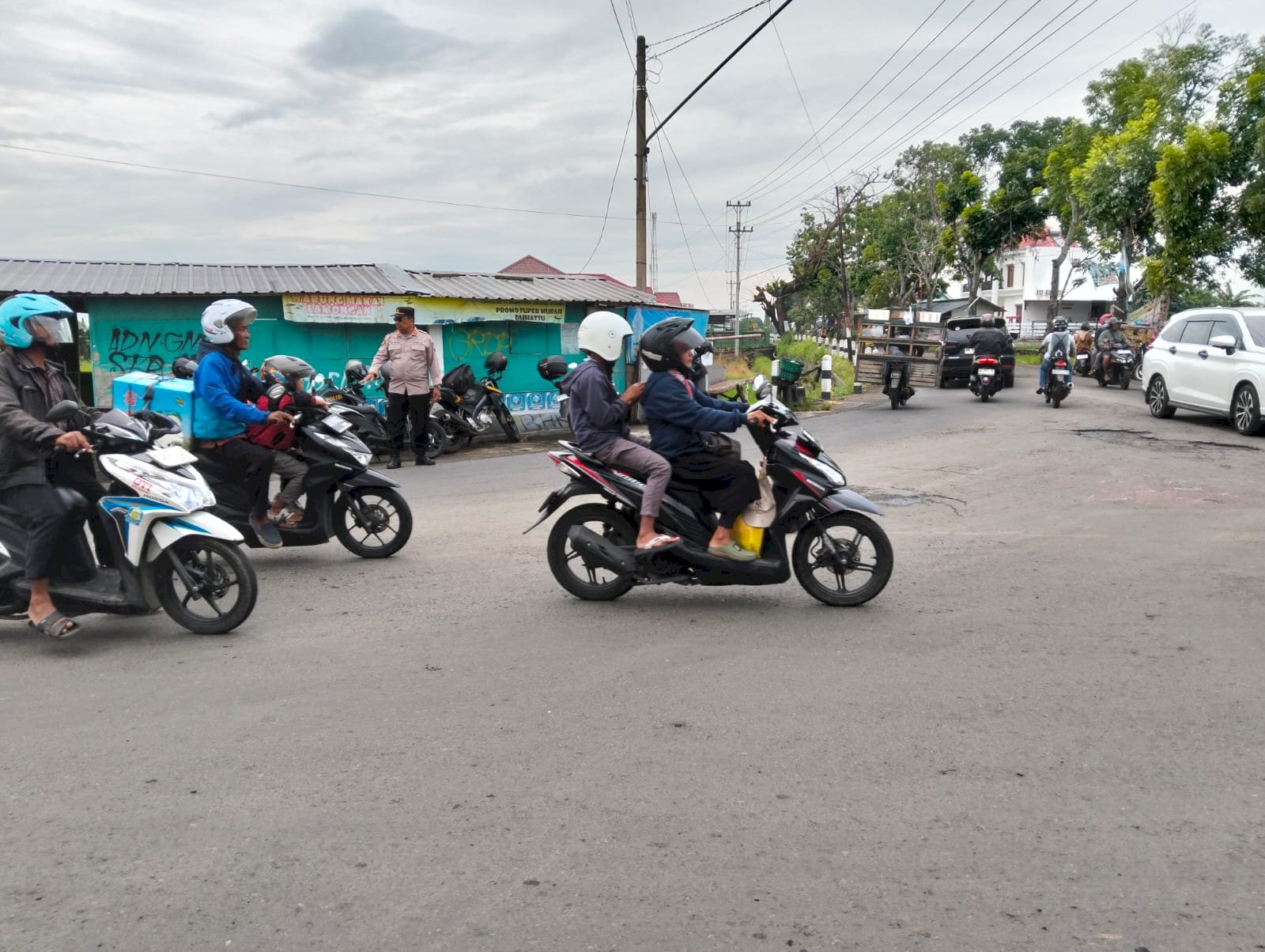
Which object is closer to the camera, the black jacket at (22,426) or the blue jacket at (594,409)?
the black jacket at (22,426)

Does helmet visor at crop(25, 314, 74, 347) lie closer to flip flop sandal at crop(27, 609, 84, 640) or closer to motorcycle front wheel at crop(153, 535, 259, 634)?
motorcycle front wheel at crop(153, 535, 259, 634)

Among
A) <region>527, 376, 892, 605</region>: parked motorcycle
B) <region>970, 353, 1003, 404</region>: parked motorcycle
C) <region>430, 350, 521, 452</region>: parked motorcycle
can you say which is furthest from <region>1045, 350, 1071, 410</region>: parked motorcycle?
<region>527, 376, 892, 605</region>: parked motorcycle

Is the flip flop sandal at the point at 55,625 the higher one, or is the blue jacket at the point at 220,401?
the blue jacket at the point at 220,401

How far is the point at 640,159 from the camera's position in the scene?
22312 millimetres

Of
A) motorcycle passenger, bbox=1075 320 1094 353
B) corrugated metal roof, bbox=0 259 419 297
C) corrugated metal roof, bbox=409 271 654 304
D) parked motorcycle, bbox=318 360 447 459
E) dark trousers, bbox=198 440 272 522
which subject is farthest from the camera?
motorcycle passenger, bbox=1075 320 1094 353

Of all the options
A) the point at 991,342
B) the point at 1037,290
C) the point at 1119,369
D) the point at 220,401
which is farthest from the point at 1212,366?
the point at 1037,290

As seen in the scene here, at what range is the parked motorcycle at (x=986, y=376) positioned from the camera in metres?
21.8

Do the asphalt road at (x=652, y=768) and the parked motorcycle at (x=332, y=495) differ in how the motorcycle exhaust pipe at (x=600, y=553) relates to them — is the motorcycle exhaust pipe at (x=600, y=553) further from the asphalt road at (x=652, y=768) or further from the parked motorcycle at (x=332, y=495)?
the parked motorcycle at (x=332, y=495)

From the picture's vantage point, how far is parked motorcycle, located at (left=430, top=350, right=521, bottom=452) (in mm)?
15398

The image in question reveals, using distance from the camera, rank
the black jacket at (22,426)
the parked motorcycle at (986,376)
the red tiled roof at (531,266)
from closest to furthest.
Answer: the black jacket at (22,426) → the parked motorcycle at (986,376) → the red tiled roof at (531,266)

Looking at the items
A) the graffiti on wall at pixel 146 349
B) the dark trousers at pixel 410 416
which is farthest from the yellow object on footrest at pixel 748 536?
the graffiti on wall at pixel 146 349

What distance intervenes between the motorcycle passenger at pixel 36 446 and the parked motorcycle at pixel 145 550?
0.09 m

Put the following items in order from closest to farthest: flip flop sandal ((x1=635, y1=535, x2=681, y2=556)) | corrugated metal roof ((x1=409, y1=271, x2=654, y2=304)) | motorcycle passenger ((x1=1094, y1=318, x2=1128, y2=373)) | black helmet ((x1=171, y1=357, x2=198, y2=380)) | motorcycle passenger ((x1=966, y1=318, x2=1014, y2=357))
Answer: flip flop sandal ((x1=635, y1=535, x2=681, y2=556)), black helmet ((x1=171, y1=357, x2=198, y2=380)), corrugated metal roof ((x1=409, y1=271, x2=654, y2=304)), motorcycle passenger ((x1=966, y1=318, x2=1014, y2=357)), motorcycle passenger ((x1=1094, y1=318, x2=1128, y2=373))

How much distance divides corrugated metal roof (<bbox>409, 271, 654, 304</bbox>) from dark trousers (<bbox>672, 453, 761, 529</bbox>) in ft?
39.5
